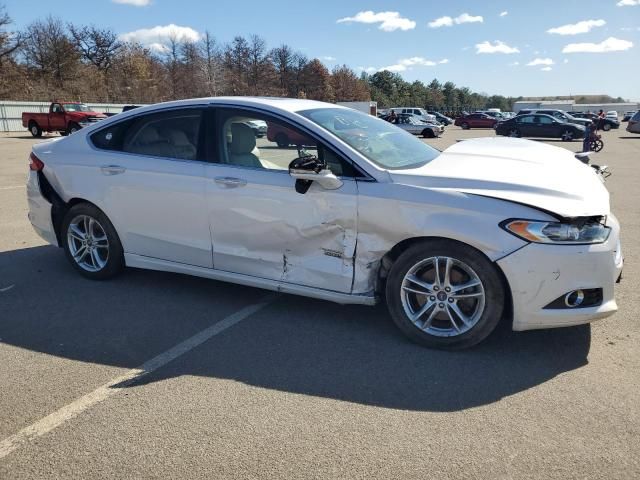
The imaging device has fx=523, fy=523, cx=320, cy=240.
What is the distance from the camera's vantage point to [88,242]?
499 centimetres

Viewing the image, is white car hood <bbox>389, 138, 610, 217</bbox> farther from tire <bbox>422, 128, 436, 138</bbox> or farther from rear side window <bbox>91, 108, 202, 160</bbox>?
tire <bbox>422, 128, 436, 138</bbox>

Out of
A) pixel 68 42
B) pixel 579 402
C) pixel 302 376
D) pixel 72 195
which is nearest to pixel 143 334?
pixel 302 376

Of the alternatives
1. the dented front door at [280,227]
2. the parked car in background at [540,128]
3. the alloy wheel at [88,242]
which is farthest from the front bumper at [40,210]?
the parked car in background at [540,128]

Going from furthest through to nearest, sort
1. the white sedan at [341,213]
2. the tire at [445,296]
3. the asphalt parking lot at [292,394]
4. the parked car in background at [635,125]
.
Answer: the parked car in background at [635,125] → the tire at [445,296] → the white sedan at [341,213] → the asphalt parking lot at [292,394]

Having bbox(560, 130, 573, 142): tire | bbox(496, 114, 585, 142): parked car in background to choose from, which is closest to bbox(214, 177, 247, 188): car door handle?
bbox(496, 114, 585, 142): parked car in background

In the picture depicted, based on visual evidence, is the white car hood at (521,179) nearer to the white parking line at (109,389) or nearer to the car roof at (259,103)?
the car roof at (259,103)

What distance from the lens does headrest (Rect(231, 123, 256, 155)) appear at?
429 cm

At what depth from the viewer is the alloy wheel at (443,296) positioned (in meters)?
3.47

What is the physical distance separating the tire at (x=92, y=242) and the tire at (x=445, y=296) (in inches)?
105

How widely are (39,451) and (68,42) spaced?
6610 centimetres

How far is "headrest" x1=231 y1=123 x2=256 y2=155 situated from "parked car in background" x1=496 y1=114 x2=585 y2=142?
2987cm

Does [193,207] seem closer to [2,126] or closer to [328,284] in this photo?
[328,284]

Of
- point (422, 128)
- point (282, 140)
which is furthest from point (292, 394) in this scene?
point (422, 128)

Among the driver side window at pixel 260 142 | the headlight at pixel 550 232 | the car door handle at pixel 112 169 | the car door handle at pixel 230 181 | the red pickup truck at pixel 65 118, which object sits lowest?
the headlight at pixel 550 232
